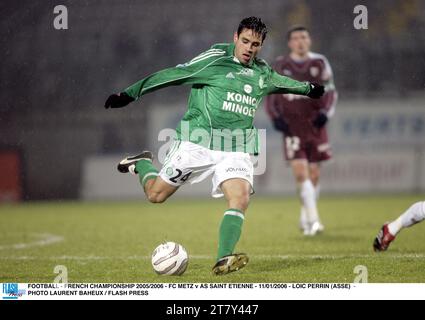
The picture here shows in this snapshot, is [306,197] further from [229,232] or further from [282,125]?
[229,232]

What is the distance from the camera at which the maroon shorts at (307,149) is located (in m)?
8.23

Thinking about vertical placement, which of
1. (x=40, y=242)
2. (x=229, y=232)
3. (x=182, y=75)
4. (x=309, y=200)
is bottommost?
(x=40, y=242)

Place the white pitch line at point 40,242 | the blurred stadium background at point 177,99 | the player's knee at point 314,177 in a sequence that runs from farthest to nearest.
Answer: the blurred stadium background at point 177,99 → the player's knee at point 314,177 → the white pitch line at point 40,242

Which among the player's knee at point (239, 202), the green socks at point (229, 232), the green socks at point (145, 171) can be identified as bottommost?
the green socks at point (229, 232)

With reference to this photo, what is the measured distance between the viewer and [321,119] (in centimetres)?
819

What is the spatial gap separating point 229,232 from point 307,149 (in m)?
3.39

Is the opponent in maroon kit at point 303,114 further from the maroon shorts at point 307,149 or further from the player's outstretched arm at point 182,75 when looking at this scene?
the player's outstretched arm at point 182,75

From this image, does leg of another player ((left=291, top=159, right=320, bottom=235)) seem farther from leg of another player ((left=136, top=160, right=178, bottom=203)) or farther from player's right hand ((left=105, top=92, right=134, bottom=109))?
player's right hand ((left=105, top=92, right=134, bottom=109))

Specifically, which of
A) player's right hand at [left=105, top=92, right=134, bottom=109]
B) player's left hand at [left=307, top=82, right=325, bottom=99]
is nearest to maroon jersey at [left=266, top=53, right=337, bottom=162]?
player's left hand at [left=307, top=82, right=325, bottom=99]

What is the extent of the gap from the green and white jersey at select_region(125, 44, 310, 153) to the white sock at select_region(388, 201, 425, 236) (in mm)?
1401

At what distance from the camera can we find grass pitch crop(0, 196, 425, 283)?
5398 mm

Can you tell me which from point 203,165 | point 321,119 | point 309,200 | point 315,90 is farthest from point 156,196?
point 321,119

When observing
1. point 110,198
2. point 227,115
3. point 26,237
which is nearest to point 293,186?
point 110,198

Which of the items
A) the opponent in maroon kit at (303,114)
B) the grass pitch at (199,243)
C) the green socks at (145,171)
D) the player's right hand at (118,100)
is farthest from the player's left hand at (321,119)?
the player's right hand at (118,100)
